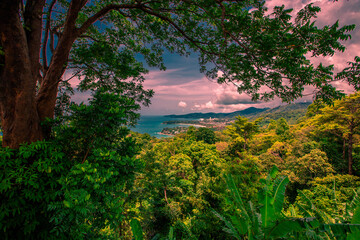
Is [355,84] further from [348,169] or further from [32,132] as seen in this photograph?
[348,169]

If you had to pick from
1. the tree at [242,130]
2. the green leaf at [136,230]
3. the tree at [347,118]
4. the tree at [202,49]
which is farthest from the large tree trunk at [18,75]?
the tree at [242,130]

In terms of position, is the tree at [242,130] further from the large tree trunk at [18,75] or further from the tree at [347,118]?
the large tree trunk at [18,75]

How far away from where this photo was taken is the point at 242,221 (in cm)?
277

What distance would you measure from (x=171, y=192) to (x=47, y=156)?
12119 mm

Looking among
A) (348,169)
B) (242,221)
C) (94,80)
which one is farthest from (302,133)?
(94,80)

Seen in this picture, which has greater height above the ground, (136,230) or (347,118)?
(347,118)

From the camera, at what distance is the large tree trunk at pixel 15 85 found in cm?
285

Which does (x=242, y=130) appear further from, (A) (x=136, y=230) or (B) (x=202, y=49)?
(A) (x=136, y=230)

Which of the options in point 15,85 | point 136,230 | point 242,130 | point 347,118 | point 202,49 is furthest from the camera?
point 242,130

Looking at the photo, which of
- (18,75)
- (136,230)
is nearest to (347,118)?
(136,230)

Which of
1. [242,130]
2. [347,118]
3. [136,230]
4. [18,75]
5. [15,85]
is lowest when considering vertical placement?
[242,130]

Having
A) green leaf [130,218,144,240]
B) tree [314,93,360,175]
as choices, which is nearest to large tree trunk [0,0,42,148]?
green leaf [130,218,144,240]

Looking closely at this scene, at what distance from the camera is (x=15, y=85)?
2.99 metres

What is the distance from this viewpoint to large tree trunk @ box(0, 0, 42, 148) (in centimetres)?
285
